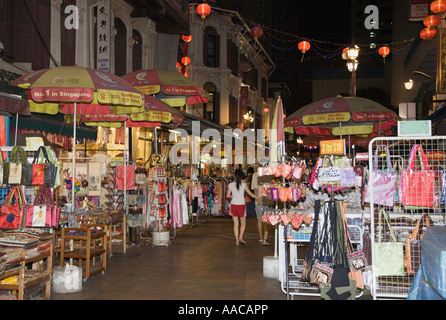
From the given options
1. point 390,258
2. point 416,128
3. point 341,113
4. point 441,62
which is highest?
point 441,62

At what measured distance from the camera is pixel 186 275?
9078mm

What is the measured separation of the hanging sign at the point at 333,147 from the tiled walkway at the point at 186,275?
224cm

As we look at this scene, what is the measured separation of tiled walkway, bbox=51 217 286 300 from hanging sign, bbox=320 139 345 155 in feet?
7.36

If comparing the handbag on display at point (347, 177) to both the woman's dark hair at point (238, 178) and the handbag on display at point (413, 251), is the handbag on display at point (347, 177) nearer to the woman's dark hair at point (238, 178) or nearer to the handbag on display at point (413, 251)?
the handbag on display at point (413, 251)

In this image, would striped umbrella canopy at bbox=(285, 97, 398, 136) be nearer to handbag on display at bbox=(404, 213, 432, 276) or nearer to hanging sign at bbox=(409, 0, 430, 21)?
handbag on display at bbox=(404, 213, 432, 276)

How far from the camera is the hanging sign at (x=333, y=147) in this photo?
7301 millimetres

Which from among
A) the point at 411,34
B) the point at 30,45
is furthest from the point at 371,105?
the point at 411,34

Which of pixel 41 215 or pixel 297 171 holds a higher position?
pixel 297 171

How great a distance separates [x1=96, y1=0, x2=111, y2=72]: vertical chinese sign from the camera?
15.8 meters

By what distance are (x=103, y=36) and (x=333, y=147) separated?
35.2 ft

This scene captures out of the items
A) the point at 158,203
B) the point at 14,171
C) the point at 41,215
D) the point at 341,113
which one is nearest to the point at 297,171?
the point at 41,215

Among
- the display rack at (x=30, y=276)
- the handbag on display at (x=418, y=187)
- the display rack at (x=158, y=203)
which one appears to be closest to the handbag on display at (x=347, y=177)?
the handbag on display at (x=418, y=187)

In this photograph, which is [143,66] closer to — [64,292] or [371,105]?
[371,105]

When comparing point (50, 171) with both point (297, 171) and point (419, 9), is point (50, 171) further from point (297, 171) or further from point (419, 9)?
point (419, 9)
